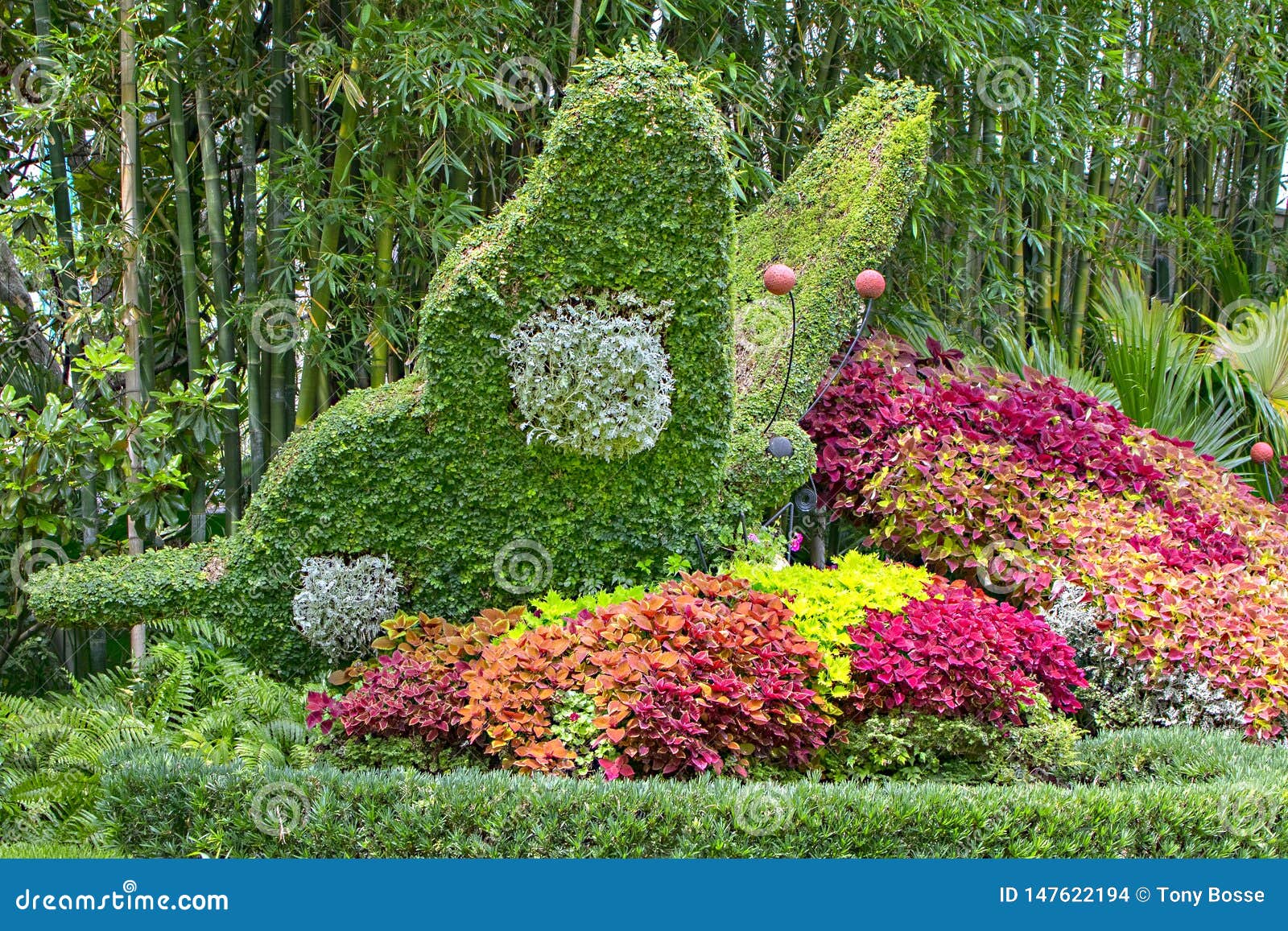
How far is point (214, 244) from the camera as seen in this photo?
4.60 meters

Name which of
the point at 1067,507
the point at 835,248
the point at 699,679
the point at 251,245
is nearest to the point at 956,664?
the point at 699,679

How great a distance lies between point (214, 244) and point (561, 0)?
1.85m

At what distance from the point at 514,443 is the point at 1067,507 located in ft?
7.51

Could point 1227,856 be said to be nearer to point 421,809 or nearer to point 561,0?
point 421,809

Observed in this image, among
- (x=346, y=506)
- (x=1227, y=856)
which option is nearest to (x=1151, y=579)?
(x=1227, y=856)

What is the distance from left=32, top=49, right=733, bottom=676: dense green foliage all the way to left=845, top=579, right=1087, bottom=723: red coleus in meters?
0.90

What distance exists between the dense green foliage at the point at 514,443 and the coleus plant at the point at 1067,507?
1.00 metres

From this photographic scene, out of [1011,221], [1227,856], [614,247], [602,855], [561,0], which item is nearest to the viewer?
[602,855]

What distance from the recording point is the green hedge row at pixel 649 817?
8.77 feet

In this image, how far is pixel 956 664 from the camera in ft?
10.9

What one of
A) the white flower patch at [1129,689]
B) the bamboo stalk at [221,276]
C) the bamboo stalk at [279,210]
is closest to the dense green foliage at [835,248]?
the white flower patch at [1129,689]

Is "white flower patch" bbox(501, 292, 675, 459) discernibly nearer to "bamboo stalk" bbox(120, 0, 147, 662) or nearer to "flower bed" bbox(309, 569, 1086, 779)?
"flower bed" bbox(309, 569, 1086, 779)

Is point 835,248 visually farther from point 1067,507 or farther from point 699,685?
point 699,685

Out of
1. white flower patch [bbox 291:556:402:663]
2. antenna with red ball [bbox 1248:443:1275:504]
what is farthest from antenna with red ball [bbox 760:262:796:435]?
antenna with red ball [bbox 1248:443:1275:504]
